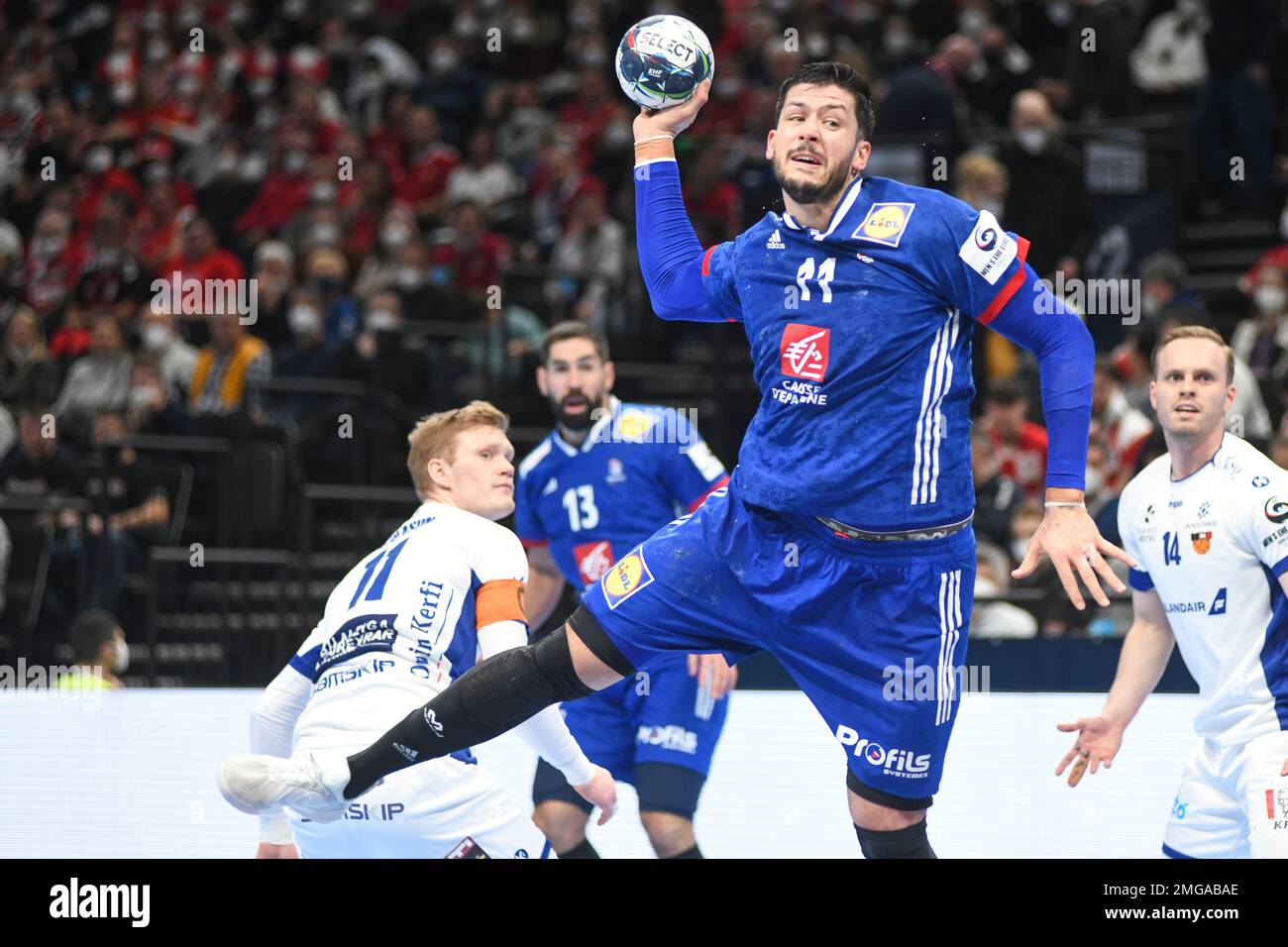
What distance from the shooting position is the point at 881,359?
4508mm

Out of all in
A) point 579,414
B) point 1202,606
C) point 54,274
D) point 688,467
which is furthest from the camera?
point 54,274

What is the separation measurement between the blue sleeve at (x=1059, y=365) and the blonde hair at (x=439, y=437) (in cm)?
164

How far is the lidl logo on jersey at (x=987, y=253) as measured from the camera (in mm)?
4469

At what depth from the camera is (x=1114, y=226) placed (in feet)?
37.5

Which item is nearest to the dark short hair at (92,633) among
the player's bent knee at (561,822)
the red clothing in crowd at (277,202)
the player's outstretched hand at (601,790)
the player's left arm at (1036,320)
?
the player's bent knee at (561,822)

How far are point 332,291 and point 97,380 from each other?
5.94 ft

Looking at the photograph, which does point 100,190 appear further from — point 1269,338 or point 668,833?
point 668,833

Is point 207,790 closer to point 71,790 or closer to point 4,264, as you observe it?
point 71,790

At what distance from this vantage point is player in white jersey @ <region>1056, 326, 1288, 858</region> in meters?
5.02

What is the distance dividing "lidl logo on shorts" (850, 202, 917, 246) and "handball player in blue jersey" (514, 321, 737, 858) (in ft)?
6.36

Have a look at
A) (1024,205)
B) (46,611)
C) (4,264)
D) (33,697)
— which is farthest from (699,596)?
(4,264)

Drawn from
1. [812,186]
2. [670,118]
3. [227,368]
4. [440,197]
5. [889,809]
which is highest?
[440,197]

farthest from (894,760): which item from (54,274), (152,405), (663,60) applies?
(54,274)

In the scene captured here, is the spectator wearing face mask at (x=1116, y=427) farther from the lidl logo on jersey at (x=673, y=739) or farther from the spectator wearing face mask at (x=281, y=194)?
the spectator wearing face mask at (x=281, y=194)
